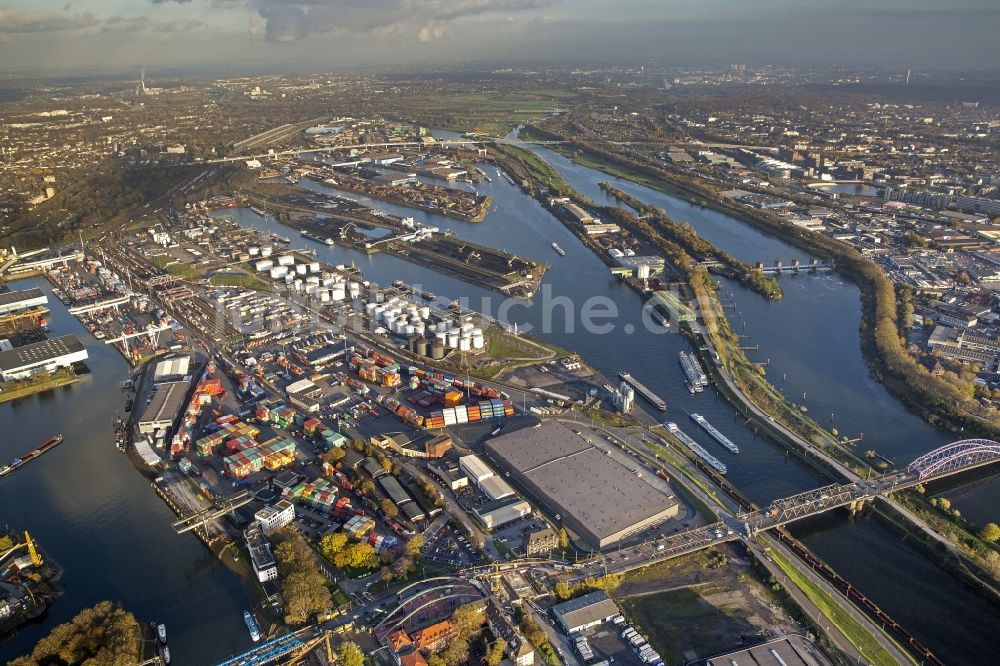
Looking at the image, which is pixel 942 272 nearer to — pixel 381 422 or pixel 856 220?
pixel 856 220

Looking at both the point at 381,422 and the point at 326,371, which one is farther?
the point at 326,371

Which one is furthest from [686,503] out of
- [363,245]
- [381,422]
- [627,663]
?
[363,245]

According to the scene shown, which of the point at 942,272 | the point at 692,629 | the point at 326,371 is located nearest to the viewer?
the point at 692,629

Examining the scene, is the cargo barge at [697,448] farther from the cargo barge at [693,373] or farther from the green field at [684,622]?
the green field at [684,622]

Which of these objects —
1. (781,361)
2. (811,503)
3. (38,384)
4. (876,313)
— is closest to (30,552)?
(38,384)

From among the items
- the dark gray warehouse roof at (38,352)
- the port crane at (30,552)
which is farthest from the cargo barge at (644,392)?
the dark gray warehouse roof at (38,352)

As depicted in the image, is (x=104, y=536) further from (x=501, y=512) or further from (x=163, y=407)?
(x=501, y=512)
